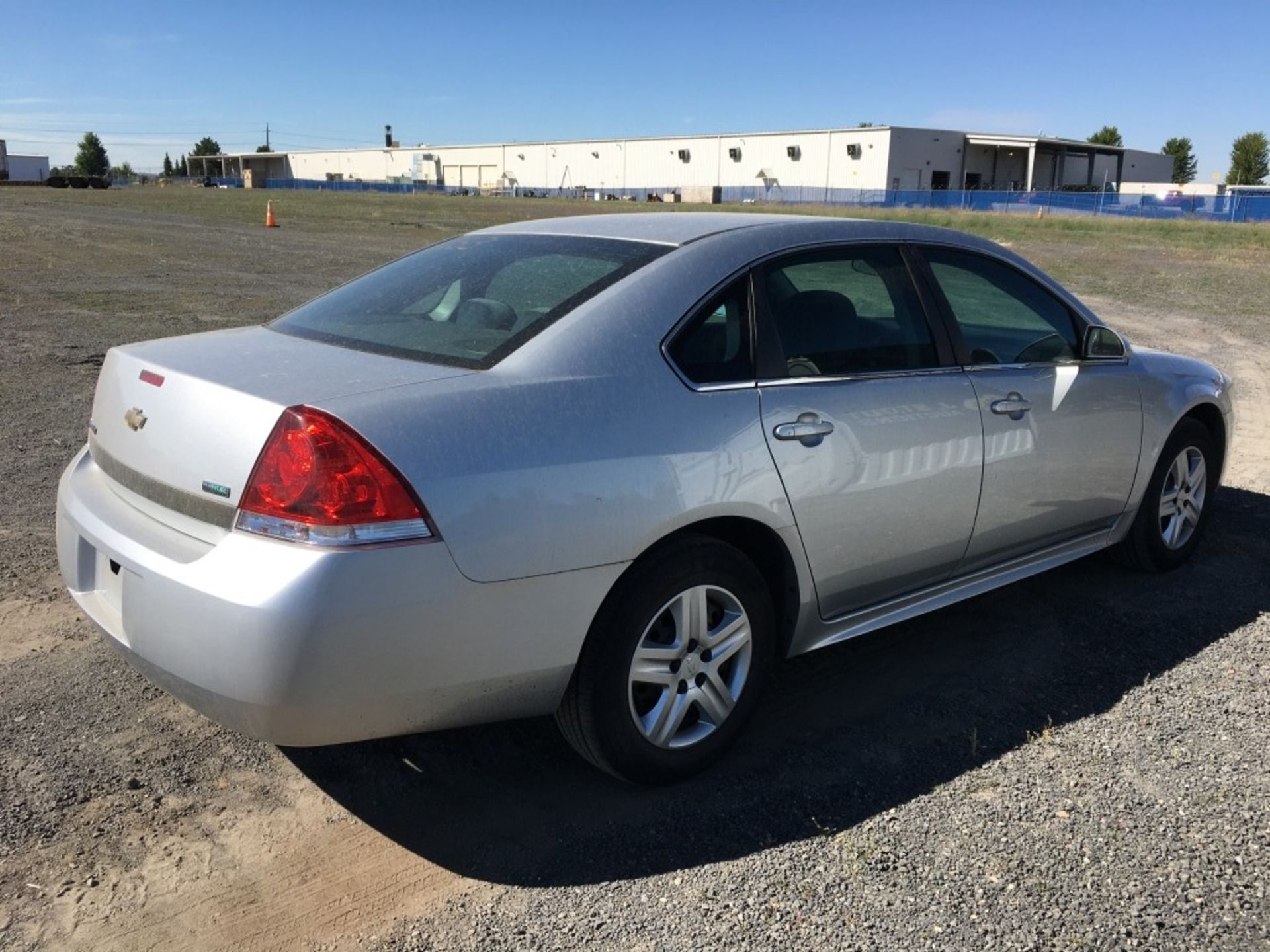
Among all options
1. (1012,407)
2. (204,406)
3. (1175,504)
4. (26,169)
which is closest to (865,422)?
(1012,407)

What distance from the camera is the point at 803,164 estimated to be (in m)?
84.0

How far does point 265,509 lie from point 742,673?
5.08 feet

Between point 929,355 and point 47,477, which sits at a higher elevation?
point 929,355

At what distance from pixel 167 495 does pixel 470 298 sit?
117 cm

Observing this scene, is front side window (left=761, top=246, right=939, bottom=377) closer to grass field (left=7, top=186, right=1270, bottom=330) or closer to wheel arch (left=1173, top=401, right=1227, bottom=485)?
grass field (left=7, top=186, right=1270, bottom=330)

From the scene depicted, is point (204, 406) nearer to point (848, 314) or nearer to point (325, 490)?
point (325, 490)

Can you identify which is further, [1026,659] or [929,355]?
[1026,659]

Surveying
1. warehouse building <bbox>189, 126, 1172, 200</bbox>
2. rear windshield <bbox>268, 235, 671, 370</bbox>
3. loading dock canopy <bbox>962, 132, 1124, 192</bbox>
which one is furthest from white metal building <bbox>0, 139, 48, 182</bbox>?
rear windshield <bbox>268, 235, 671, 370</bbox>

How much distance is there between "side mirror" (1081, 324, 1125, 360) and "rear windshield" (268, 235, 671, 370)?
205 cm

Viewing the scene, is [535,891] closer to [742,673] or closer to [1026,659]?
[742,673]

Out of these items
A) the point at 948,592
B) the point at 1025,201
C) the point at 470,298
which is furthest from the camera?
the point at 1025,201

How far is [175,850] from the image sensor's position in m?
2.93

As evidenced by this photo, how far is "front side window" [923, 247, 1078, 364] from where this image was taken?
412 centimetres

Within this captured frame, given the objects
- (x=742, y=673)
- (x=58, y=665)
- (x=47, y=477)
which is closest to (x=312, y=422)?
(x=742, y=673)
